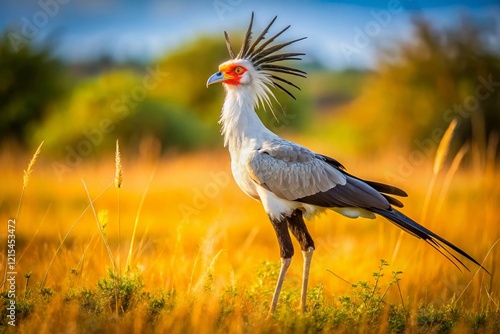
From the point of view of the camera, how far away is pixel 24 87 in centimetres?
1972

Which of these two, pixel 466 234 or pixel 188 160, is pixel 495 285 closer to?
pixel 466 234

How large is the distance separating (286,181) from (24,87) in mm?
16601

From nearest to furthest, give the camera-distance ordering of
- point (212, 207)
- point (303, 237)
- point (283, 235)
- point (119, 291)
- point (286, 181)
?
point (119, 291) → point (286, 181) → point (283, 235) → point (303, 237) → point (212, 207)

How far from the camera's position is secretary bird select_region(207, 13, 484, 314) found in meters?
5.30

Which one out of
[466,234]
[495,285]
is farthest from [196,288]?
[466,234]

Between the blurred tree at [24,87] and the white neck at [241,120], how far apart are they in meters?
14.9

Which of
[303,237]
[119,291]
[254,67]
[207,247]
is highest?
[254,67]

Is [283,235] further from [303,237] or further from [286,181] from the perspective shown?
[286,181]

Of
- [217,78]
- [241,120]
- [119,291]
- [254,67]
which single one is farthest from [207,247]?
[254,67]

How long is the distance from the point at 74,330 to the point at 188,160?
12552 millimetres

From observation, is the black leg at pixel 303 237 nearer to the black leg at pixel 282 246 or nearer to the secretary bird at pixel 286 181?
the secretary bird at pixel 286 181

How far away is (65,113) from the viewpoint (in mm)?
18375

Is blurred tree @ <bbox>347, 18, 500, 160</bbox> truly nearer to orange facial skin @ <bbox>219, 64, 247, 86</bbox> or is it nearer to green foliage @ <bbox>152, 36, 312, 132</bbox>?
green foliage @ <bbox>152, 36, 312, 132</bbox>

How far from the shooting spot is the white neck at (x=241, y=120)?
219 inches
